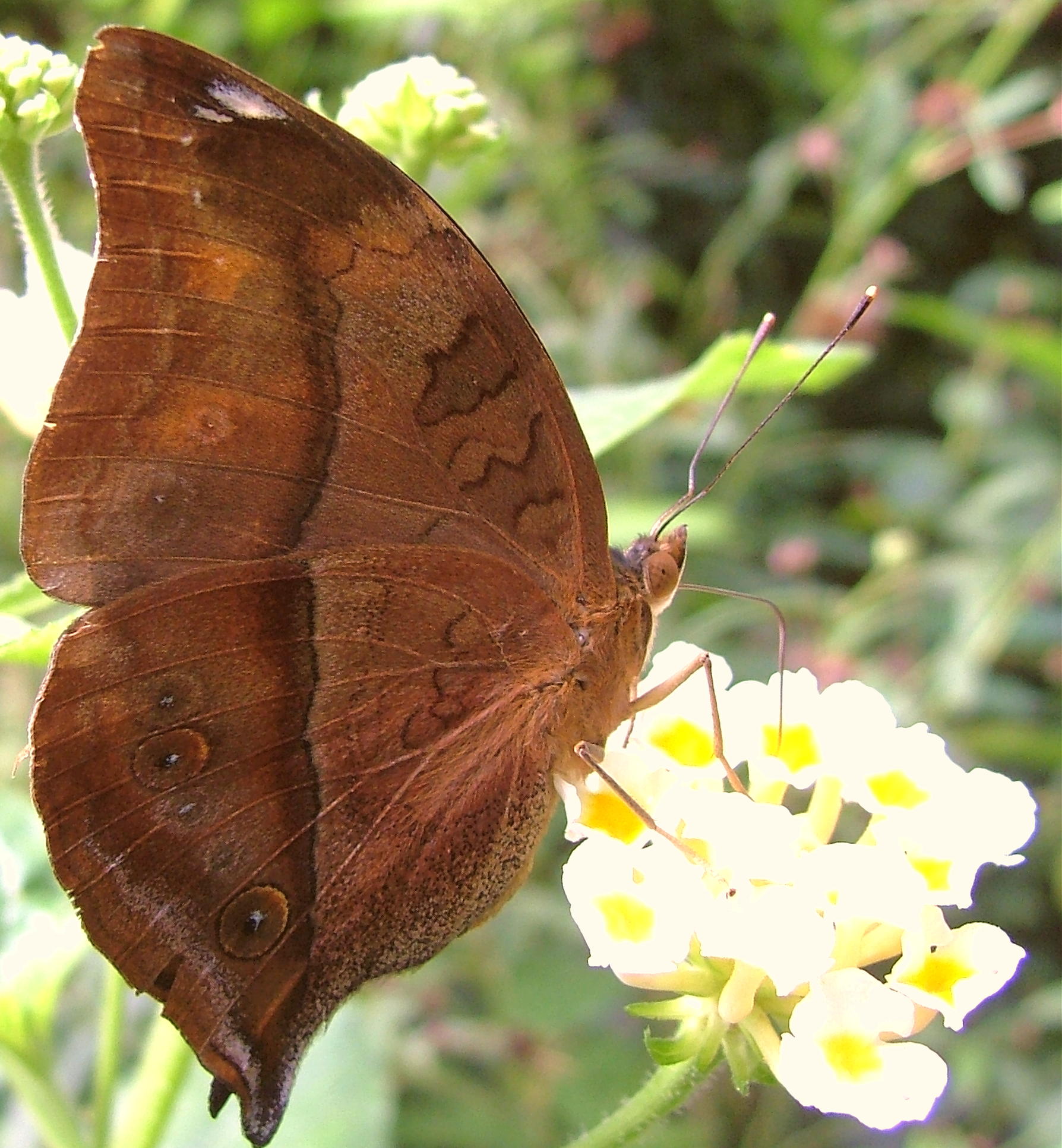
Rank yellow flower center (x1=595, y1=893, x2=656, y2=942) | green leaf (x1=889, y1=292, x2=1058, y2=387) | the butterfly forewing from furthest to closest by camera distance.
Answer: green leaf (x1=889, y1=292, x2=1058, y2=387) < yellow flower center (x1=595, y1=893, x2=656, y2=942) < the butterfly forewing

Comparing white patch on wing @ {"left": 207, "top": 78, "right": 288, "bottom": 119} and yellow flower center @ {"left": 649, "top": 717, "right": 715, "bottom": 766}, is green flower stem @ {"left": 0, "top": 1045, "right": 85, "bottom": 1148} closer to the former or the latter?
yellow flower center @ {"left": 649, "top": 717, "right": 715, "bottom": 766}

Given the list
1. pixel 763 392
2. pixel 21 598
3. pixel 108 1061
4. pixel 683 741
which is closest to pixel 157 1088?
pixel 108 1061

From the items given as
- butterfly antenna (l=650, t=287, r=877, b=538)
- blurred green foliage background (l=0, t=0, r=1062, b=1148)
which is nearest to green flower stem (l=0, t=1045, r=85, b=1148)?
blurred green foliage background (l=0, t=0, r=1062, b=1148)

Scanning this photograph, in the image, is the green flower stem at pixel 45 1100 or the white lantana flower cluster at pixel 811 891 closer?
the white lantana flower cluster at pixel 811 891

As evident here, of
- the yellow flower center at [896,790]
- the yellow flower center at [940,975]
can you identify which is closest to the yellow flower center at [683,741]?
the yellow flower center at [896,790]

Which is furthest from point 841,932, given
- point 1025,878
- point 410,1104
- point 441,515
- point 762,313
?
point 762,313

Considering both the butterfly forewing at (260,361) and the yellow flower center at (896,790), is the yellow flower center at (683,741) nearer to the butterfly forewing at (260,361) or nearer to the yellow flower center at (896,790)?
the yellow flower center at (896,790)

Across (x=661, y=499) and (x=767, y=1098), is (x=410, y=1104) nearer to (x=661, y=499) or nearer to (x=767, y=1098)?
(x=767, y=1098)
